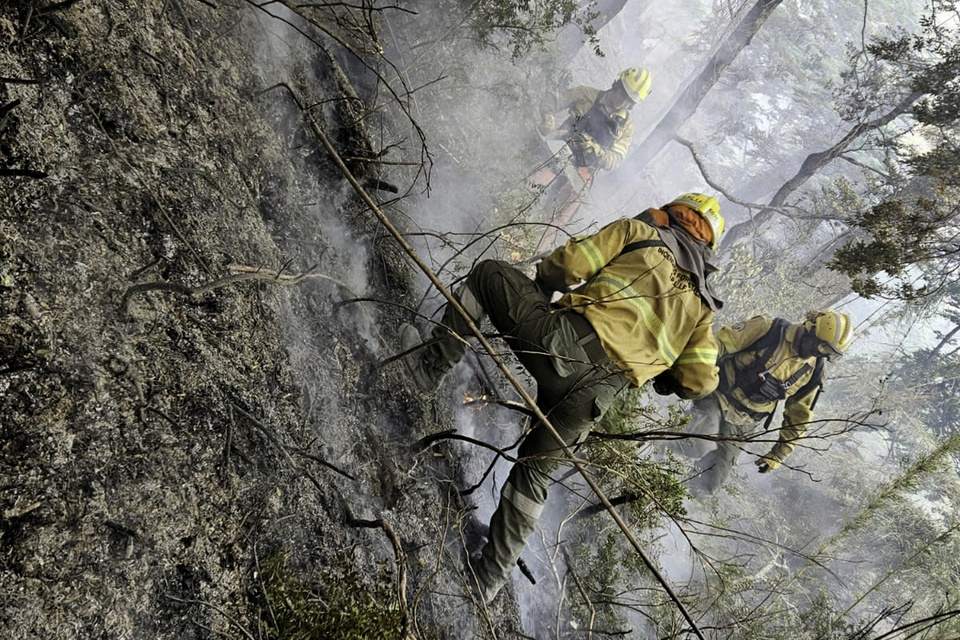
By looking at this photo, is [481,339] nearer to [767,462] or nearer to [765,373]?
[765,373]

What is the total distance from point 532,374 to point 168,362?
6.09 feet

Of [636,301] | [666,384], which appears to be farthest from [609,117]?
[636,301]

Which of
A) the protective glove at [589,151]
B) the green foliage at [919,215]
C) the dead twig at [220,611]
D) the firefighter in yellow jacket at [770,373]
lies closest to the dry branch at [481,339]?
the dead twig at [220,611]

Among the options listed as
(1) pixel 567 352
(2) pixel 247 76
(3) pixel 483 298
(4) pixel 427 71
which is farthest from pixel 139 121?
(4) pixel 427 71

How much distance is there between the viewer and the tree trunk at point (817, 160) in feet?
27.3

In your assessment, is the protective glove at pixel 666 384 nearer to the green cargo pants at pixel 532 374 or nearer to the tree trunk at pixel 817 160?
Result: the green cargo pants at pixel 532 374

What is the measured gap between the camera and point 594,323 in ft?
9.00

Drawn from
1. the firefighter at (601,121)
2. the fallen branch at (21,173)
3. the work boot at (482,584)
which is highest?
the firefighter at (601,121)

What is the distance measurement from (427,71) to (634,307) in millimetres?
5269

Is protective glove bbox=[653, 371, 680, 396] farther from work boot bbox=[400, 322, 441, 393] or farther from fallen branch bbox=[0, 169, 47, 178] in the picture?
fallen branch bbox=[0, 169, 47, 178]

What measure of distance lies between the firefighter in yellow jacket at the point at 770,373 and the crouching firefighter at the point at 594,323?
324cm

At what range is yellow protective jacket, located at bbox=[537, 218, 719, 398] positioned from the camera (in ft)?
9.08

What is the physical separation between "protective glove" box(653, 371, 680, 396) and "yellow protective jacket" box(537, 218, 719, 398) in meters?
0.19

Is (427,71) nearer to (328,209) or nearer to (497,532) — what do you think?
(328,209)
